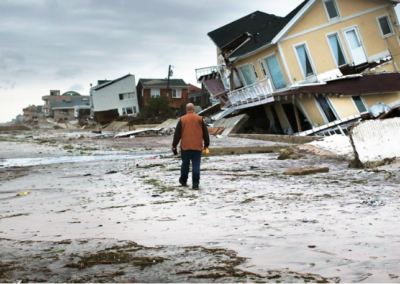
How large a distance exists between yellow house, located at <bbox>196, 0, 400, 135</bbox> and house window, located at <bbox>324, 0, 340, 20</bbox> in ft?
0.19

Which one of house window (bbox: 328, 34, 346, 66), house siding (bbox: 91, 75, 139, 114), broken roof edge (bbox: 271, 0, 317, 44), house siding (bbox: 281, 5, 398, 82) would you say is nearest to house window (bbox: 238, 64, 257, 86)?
house siding (bbox: 281, 5, 398, 82)

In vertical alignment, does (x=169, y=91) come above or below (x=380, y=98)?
above

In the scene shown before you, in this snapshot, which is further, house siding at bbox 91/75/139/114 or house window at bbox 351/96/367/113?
house siding at bbox 91/75/139/114

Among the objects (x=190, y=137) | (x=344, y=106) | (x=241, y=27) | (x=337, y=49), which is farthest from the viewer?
(x=241, y=27)

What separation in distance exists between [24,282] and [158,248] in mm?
1330

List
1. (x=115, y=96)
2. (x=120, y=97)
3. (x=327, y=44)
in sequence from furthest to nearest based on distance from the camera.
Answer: (x=115, y=96) → (x=120, y=97) → (x=327, y=44)

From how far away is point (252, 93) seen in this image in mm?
32281

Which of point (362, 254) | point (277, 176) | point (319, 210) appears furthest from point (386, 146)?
point (362, 254)

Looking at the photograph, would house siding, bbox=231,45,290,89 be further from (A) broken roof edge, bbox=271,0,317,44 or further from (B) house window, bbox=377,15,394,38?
(B) house window, bbox=377,15,394,38

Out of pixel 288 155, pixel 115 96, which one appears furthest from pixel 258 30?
pixel 115 96

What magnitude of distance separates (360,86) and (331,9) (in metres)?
5.83

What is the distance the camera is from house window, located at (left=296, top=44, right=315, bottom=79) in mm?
28953

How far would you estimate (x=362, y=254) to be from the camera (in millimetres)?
4121

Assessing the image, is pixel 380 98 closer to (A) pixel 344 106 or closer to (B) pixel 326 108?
(A) pixel 344 106
